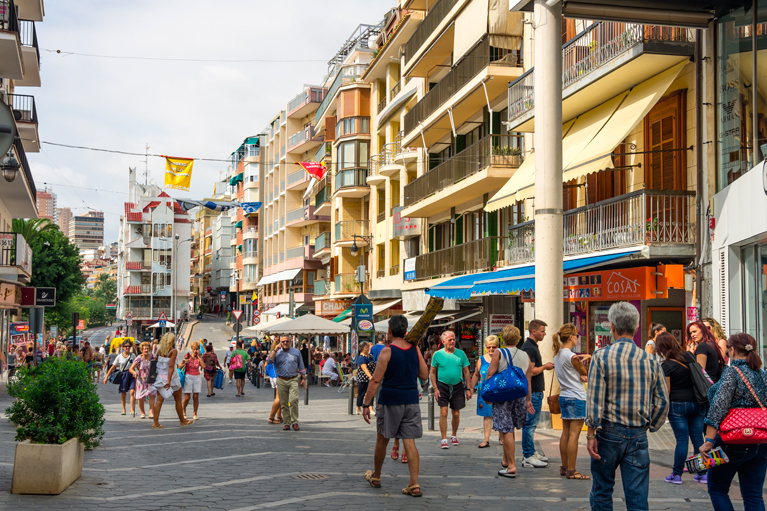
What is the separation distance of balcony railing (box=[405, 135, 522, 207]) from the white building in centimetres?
7093

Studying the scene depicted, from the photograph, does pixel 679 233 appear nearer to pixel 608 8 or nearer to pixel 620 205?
pixel 620 205

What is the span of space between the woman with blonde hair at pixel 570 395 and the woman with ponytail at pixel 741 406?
8.25ft

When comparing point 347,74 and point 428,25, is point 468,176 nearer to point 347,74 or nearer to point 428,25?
point 428,25

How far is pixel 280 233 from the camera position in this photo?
67312mm

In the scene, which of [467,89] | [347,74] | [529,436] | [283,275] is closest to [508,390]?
[529,436]

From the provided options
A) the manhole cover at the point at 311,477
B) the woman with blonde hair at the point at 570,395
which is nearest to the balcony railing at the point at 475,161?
the woman with blonde hair at the point at 570,395

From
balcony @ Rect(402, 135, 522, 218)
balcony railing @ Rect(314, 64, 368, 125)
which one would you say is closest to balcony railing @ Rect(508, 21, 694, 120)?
balcony @ Rect(402, 135, 522, 218)

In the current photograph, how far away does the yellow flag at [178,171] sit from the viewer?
29.5m

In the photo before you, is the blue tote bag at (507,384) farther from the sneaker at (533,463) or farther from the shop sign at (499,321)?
the shop sign at (499,321)

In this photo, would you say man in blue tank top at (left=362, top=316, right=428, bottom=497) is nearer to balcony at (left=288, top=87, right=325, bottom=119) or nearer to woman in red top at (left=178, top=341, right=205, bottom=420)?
woman in red top at (left=178, top=341, right=205, bottom=420)

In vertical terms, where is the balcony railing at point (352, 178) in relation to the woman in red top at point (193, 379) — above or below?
above

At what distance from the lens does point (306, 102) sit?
63594 millimetres

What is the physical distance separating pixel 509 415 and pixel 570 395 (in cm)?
82

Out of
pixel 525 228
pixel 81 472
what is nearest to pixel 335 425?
pixel 81 472
